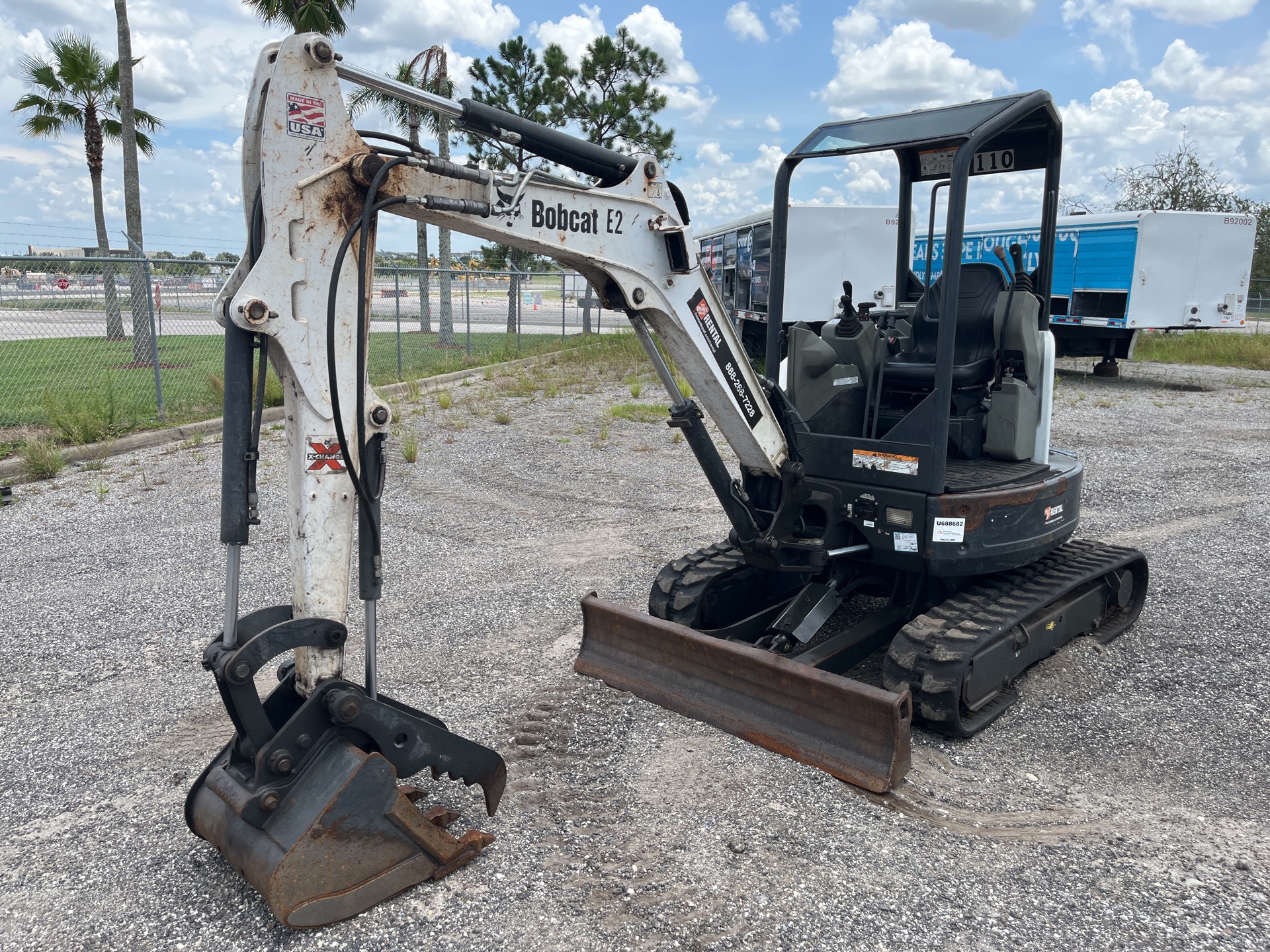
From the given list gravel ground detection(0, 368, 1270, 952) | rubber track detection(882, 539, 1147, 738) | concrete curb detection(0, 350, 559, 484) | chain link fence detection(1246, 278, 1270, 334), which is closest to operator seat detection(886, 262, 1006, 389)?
rubber track detection(882, 539, 1147, 738)

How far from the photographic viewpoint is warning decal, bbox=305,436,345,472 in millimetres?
3191

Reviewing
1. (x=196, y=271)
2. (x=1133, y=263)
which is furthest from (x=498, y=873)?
(x=1133, y=263)

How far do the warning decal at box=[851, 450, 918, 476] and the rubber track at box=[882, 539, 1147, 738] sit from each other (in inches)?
28.2

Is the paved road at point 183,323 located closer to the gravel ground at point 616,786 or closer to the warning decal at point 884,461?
the gravel ground at point 616,786

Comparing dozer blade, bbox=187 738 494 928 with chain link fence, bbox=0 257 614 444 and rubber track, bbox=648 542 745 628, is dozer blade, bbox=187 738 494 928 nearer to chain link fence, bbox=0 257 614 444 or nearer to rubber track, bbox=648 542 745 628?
rubber track, bbox=648 542 745 628

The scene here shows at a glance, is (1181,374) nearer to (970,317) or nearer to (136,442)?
(970,317)

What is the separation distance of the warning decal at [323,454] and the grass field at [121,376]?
8.12 metres

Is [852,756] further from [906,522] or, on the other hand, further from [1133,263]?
[1133,263]

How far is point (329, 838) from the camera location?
3.10 m

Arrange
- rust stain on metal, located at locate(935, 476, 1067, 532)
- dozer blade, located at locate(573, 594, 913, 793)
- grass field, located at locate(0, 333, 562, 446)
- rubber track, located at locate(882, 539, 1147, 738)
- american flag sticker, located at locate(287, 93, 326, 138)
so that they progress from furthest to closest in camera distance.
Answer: grass field, located at locate(0, 333, 562, 446), rust stain on metal, located at locate(935, 476, 1067, 532), rubber track, located at locate(882, 539, 1147, 738), dozer blade, located at locate(573, 594, 913, 793), american flag sticker, located at locate(287, 93, 326, 138)

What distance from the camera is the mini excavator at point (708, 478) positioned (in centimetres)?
312

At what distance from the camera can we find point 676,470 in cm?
1035

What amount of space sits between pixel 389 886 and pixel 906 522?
9.21ft

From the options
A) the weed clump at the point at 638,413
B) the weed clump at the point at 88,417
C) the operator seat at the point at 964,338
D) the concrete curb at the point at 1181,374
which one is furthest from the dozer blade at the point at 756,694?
the concrete curb at the point at 1181,374
